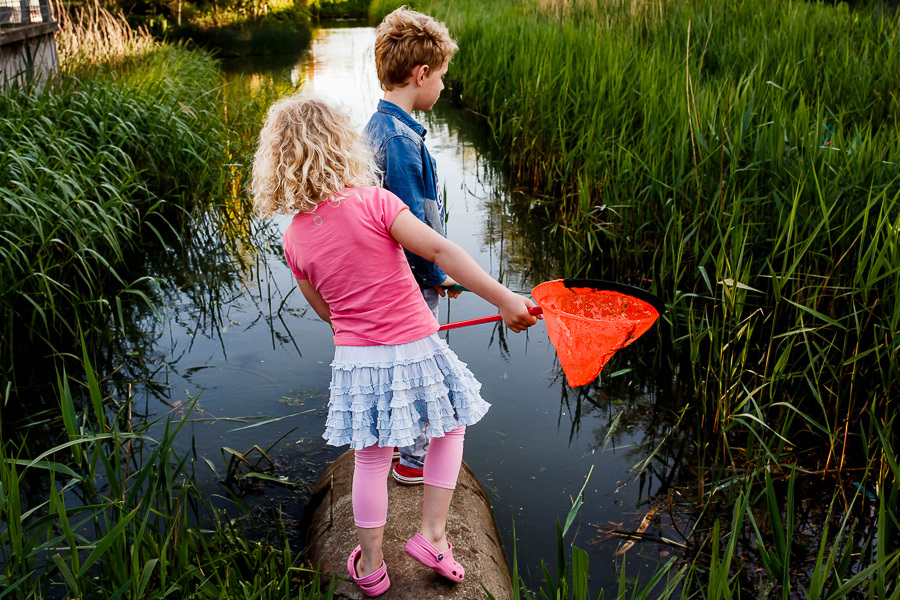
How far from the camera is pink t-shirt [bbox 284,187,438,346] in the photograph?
161 centimetres

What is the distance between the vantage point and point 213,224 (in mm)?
5070

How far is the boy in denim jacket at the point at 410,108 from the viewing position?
1.92 metres

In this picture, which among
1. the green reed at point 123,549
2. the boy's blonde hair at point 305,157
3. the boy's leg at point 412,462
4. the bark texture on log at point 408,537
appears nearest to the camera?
the green reed at point 123,549

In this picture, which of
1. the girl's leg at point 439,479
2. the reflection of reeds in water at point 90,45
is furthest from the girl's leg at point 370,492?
the reflection of reeds in water at point 90,45

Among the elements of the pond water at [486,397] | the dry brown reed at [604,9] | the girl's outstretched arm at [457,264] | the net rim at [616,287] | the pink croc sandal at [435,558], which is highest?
the dry brown reed at [604,9]

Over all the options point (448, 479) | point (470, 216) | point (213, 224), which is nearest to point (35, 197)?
point (213, 224)

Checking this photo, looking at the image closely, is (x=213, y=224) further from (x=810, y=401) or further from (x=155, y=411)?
(x=810, y=401)

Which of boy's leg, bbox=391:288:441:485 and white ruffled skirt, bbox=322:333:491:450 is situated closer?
white ruffled skirt, bbox=322:333:491:450

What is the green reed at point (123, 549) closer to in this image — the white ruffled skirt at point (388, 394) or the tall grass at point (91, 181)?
the white ruffled skirt at point (388, 394)

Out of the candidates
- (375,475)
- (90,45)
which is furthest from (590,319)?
(90,45)

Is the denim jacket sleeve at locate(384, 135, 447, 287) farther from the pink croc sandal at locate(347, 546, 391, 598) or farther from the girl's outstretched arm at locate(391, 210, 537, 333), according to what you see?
the pink croc sandal at locate(347, 546, 391, 598)

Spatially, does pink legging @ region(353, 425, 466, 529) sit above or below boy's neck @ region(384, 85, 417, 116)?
below

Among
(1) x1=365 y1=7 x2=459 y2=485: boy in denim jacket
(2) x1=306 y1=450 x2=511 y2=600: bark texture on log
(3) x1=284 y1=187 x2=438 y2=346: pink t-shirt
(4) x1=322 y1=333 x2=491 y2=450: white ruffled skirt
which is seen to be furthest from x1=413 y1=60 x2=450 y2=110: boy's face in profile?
(2) x1=306 y1=450 x2=511 y2=600: bark texture on log

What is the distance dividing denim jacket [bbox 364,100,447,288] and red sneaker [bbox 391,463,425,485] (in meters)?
0.79
